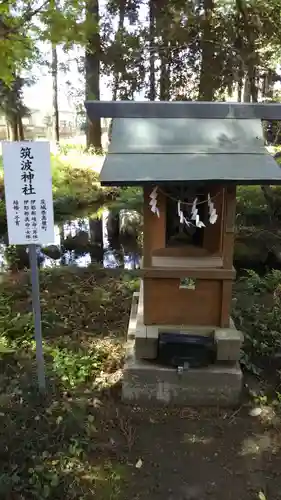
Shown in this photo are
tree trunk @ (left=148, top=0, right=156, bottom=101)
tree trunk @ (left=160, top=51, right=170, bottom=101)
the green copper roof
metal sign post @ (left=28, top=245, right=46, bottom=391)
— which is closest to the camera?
the green copper roof

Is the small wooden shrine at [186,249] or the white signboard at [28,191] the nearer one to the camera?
the white signboard at [28,191]

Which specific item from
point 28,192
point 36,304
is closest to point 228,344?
point 36,304

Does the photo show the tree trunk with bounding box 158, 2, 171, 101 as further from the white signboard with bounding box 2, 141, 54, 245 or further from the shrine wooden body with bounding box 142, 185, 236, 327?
the white signboard with bounding box 2, 141, 54, 245

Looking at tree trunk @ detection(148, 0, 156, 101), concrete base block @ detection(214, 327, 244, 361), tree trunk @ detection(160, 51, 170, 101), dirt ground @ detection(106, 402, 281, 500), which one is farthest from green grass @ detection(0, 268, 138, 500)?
tree trunk @ detection(160, 51, 170, 101)

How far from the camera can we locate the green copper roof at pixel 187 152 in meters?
2.94

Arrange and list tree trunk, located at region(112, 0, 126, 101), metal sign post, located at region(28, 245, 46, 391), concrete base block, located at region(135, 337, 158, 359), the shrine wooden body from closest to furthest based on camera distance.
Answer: metal sign post, located at region(28, 245, 46, 391) < the shrine wooden body < concrete base block, located at region(135, 337, 158, 359) < tree trunk, located at region(112, 0, 126, 101)

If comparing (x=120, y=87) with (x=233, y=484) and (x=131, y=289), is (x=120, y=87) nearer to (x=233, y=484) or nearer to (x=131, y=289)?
(x=131, y=289)

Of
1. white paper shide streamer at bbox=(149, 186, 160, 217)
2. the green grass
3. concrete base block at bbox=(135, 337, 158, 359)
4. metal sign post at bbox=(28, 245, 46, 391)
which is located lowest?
the green grass

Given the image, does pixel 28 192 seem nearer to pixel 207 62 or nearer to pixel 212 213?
pixel 212 213

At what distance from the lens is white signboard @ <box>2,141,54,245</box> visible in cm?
298

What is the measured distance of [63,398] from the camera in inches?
136

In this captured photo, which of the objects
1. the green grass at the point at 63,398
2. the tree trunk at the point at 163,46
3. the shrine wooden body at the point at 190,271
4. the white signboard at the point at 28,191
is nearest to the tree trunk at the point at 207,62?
the tree trunk at the point at 163,46

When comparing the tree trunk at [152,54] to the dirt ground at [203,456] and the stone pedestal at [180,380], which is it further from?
the dirt ground at [203,456]

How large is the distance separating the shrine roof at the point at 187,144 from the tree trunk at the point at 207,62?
8151mm
